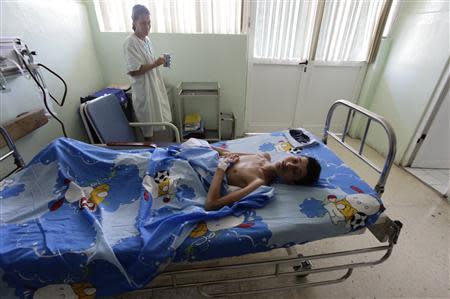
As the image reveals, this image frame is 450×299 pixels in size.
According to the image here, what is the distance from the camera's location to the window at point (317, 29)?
2621 millimetres

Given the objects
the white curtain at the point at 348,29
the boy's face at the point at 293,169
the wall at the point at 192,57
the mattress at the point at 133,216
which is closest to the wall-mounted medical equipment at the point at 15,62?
the mattress at the point at 133,216

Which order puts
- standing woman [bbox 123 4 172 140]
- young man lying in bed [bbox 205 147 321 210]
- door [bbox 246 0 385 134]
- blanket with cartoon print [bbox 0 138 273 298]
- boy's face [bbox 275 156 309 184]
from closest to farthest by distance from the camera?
blanket with cartoon print [bbox 0 138 273 298], young man lying in bed [bbox 205 147 321 210], boy's face [bbox 275 156 309 184], standing woman [bbox 123 4 172 140], door [bbox 246 0 385 134]

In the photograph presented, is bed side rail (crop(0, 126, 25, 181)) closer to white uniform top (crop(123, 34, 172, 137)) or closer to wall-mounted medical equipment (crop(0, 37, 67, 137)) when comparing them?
wall-mounted medical equipment (crop(0, 37, 67, 137))

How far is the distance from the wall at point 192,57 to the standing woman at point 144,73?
515 millimetres

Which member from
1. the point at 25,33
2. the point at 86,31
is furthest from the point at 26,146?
the point at 86,31

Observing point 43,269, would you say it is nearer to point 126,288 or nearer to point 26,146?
point 126,288

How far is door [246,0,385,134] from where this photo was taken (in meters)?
2.65

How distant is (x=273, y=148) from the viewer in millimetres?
1705

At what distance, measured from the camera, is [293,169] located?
1289 mm

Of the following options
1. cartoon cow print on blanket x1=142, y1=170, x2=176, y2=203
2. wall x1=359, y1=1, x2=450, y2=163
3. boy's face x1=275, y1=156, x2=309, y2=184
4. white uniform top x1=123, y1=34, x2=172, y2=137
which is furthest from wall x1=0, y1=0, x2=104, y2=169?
wall x1=359, y1=1, x2=450, y2=163

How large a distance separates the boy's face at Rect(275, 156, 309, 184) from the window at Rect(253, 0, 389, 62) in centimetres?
201

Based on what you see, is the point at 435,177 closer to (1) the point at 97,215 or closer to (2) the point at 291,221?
(2) the point at 291,221

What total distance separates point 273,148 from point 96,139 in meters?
1.47

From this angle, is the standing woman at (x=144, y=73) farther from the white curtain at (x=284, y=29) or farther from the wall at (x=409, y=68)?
the wall at (x=409, y=68)
